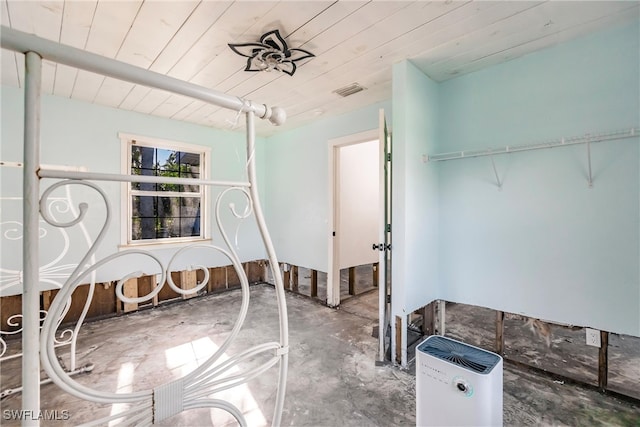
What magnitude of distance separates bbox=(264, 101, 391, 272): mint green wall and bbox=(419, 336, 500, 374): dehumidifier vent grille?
86.6 inches

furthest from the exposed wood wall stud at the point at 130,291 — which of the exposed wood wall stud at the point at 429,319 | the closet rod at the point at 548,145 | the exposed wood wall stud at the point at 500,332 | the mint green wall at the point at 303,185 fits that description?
the exposed wood wall stud at the point at 500,332

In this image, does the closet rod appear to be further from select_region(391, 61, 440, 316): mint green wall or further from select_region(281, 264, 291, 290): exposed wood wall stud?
select_region(281, 264, 291, 290): exposed wood wall stud

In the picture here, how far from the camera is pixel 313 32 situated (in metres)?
1.85

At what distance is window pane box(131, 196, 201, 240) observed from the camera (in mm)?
3555

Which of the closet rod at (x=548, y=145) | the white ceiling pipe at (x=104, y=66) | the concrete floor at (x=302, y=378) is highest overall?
the closet rod at (x=548, y=145)

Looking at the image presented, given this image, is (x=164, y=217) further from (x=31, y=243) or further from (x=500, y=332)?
(x=500, y=332)

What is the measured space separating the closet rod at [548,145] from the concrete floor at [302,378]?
1.72 m

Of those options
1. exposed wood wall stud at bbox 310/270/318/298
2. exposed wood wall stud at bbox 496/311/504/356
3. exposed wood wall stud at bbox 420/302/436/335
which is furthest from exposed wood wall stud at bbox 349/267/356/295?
exposed wood wall stud at bbox 496/311/504/356

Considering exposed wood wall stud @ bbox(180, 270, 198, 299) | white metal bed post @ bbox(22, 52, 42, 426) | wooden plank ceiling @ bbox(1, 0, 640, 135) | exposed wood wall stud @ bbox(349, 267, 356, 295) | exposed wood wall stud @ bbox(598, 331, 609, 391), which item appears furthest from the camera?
exposed wood wall stud @ bbox(349, 267, 356, 295)

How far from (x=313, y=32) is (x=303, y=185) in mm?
2347

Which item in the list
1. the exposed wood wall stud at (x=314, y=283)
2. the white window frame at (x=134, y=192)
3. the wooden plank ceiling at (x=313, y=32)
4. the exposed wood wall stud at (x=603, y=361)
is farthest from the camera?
the exposed wood wall stud at (x=314, y=283)

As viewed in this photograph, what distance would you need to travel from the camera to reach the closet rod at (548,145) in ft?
5.81

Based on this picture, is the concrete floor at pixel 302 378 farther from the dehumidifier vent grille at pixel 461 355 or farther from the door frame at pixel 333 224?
the dehumidifier vent grille at pixel 461 355

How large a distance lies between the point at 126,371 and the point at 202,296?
1808 mm
